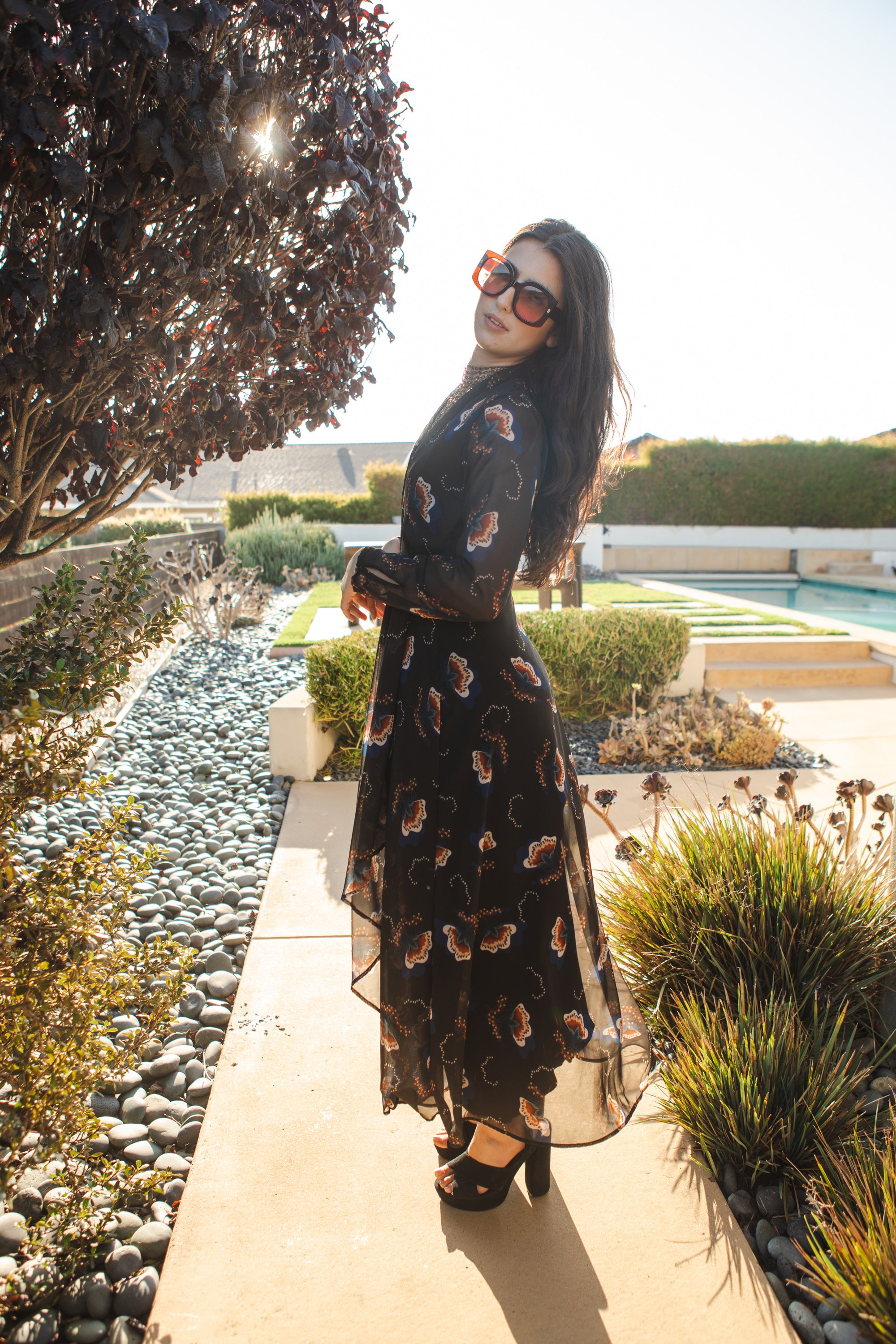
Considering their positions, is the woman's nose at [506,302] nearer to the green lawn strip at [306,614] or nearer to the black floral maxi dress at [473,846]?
the black floral maxi dress at [473,846]

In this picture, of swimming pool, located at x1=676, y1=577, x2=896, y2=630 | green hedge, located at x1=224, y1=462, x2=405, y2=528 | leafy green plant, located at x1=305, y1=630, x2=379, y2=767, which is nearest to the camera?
leafy green plant, located at x1=305, y1=630, x2=379, y2=767

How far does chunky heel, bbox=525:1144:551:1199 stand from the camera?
174 centimetres

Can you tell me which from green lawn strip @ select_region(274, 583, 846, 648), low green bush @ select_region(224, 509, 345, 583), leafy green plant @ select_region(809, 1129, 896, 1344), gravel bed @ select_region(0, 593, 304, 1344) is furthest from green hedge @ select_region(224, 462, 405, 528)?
leafy green plant @ select_region(809, 1129, 896, 1344)

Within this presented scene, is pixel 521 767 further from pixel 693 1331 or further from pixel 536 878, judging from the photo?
pixel 693 1331

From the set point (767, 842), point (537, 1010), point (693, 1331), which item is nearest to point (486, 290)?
point (537, 1010)

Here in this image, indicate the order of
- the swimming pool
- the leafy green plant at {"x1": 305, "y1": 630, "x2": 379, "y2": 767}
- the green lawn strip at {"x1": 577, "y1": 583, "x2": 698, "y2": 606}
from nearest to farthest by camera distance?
1. the leafy green plant at {"x1": 305, "y1": 630, "x2": 379, "y2": 767}
2. the green lawn strip at {"x1": 577, "y1": 583, "x2": 698, "y2": 606}
3. the swimming pool

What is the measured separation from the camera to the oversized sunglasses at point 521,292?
1.56 meters

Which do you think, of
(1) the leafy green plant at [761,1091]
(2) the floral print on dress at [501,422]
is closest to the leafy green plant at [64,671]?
(2) the floral print on dress at [501,422]

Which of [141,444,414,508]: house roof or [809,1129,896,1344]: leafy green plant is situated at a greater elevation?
[141,444,414,508]: house roof

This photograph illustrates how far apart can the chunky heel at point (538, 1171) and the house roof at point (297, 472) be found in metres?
46.2

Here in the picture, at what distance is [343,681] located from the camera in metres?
4.46

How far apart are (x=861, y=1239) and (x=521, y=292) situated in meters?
1.87

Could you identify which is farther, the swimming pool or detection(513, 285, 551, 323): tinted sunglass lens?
the swimming pool

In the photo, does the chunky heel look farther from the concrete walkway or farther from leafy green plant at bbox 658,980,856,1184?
leafy green plant at bbox 658,980,856,1184
